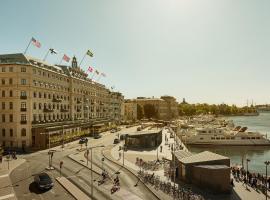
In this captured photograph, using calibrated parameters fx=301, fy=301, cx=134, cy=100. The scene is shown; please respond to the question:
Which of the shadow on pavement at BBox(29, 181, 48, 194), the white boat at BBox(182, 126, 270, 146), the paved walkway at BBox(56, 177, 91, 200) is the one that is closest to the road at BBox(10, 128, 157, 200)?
the shadow on pavement at BBox(29, 181, 48, 194)

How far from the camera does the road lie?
3988 centimetres

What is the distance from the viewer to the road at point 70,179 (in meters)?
39.9

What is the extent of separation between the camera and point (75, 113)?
107 metres

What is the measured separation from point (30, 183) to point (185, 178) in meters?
23.6

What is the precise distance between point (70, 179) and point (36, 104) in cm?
3862

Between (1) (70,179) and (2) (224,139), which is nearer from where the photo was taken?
(1) (70,179)

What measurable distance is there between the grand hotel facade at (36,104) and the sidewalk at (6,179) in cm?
1470

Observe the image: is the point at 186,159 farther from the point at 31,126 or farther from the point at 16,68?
the point at 16,68

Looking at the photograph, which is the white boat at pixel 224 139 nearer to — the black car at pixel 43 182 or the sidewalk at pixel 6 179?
the sidewalk at pixel 6 179

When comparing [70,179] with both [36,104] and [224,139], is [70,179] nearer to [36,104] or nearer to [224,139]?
[36,104]

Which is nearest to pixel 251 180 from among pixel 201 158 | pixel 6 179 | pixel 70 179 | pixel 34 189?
pixel 201 158

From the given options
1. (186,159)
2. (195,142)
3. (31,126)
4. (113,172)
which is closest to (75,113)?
(31,126)

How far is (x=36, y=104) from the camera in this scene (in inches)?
3191

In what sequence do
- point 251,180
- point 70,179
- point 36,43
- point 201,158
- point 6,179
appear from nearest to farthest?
point 201,158 → point 6,179 → point 70,179 → point 251,180 → point 36,43
